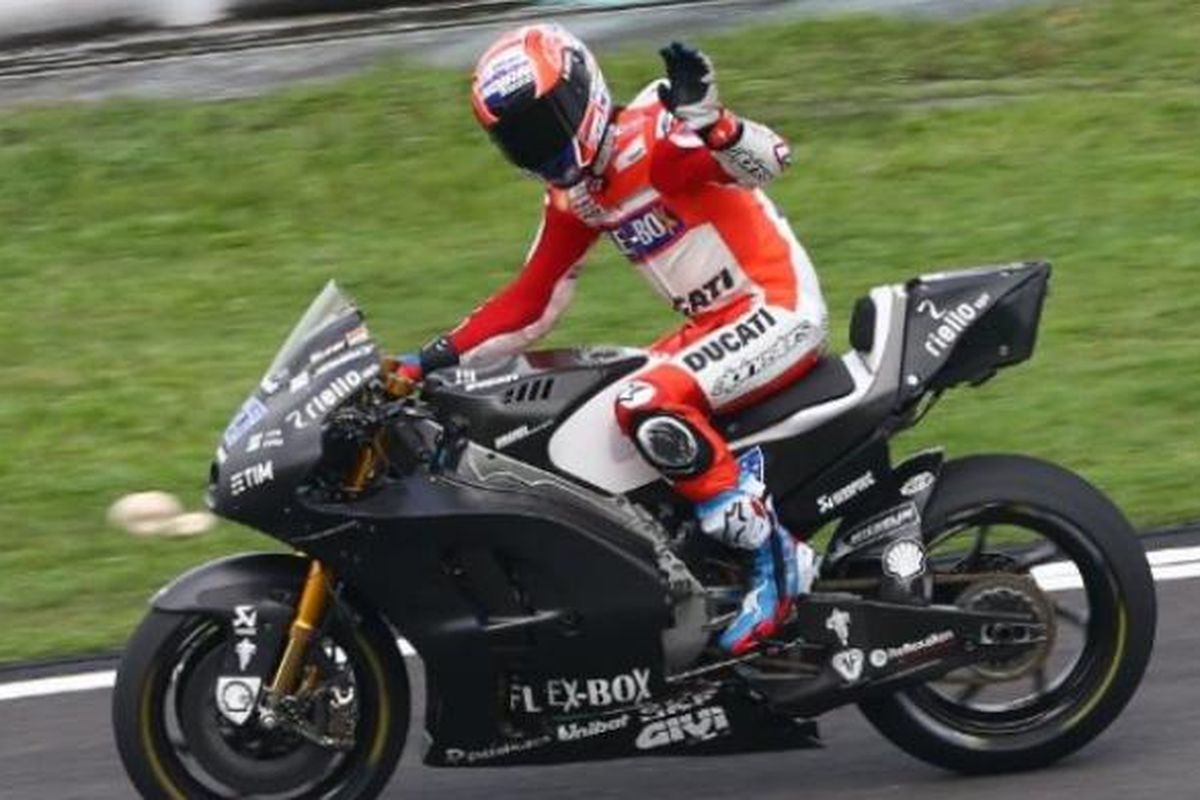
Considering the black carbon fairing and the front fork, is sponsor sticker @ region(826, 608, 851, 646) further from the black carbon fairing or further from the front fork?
the front fork

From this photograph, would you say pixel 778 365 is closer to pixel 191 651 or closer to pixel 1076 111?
pixel 191 651

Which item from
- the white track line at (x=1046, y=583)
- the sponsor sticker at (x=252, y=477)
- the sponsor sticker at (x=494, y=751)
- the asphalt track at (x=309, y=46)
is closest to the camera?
the sponsor sticker at (x=252, y=477)

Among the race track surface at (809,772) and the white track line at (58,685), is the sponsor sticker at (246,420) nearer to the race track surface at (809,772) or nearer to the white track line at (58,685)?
the race track surface at (809,772)

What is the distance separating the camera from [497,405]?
6.31m

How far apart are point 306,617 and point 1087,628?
1.78 meters

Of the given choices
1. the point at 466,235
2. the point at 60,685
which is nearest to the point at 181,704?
the point at 60,685

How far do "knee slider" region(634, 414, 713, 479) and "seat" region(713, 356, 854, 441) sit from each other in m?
0.19

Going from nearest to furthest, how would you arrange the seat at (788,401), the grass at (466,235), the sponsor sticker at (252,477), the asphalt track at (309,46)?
the sponsor sticker at (252,477) < the seat at (788,401) < the grass at (466,235) < the asphalt track at (309,46)

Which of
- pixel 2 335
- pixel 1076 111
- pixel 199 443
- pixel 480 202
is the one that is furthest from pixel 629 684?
pixel 1076 111

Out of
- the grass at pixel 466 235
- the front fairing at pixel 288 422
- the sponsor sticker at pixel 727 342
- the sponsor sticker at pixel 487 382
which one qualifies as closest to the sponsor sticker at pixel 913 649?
the sponsor sticker at pixel 727 342

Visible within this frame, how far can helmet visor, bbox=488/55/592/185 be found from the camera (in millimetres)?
6184

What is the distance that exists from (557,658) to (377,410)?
2.25 feet

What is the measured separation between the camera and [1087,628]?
21.3ft

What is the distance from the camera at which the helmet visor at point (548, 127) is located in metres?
6.18
